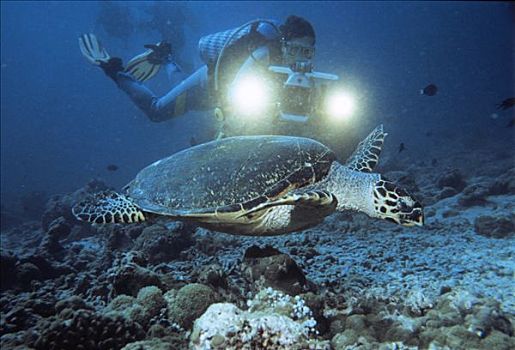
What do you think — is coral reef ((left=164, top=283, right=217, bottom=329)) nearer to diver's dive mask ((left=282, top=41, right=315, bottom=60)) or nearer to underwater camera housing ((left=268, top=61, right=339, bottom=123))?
underwater camera housing ((left=268, top=61, right=339, bottom=123))

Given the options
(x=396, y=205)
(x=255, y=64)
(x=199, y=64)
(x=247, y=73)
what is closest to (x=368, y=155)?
(x=396, y=205)

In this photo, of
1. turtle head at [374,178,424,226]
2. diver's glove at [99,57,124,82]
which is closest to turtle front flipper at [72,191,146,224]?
turtle head at [374,178,424,226]

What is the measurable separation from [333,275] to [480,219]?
2.85 metres

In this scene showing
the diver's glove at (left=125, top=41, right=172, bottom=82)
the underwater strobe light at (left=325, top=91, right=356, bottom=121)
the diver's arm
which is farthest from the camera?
the diver's glove at (left=125, top=41, right=172, bottom=82)

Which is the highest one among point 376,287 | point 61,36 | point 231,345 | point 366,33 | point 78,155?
point 61,36

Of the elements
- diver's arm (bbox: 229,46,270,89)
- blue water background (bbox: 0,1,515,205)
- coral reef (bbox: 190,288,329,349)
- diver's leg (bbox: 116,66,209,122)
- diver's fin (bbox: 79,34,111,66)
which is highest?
blue water background (bbox: 0,1,515,205)

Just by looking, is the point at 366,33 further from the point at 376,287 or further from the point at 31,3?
the point at 31,3

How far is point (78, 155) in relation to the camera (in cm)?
4116

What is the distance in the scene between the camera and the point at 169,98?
28.7 feet

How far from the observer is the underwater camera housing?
513 cm

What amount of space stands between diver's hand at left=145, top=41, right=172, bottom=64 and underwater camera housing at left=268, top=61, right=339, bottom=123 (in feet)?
20.1

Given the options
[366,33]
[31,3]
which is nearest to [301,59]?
[366,33]

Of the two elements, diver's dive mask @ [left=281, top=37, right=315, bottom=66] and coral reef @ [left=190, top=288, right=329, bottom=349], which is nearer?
coral reef @ [left=190, top=288, right=329, bottom=349]

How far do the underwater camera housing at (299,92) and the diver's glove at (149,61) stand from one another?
616cm
